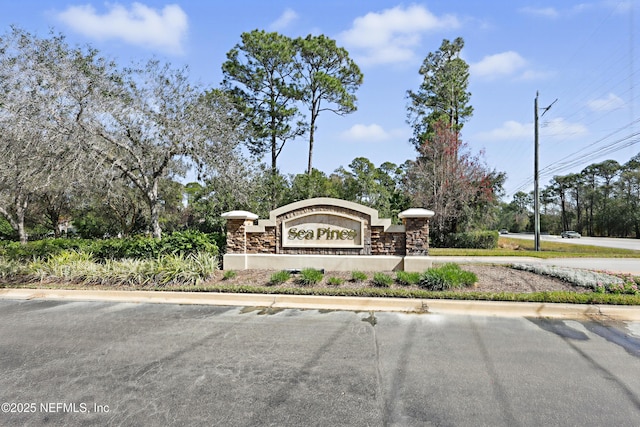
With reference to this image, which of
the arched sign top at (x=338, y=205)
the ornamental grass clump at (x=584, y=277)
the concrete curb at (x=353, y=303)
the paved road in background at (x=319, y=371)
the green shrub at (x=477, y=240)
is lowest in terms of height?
the paved road in background at (x=319, y=371)

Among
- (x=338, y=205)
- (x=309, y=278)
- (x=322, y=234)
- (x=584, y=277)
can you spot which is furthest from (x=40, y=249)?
(x=584, y=277)

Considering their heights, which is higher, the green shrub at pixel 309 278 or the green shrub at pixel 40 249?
the green shrub at pixel 40 249

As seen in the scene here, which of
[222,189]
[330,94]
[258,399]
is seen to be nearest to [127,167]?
[222,189]

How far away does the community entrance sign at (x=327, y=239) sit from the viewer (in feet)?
31.9

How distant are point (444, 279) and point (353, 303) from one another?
215 cm

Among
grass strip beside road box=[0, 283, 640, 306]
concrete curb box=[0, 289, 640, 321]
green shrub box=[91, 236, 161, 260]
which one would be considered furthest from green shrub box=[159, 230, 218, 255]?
concrete curb box=[0, 289, 640, 321]

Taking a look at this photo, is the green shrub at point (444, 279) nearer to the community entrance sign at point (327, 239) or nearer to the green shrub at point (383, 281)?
the green shrub at point (383, 281)

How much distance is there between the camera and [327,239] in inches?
406

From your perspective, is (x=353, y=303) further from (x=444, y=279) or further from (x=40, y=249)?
(x=40, y=249)

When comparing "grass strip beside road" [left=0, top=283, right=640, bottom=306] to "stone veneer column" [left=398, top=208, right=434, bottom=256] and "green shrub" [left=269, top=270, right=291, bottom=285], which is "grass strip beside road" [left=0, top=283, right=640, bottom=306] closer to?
"green shrub" [left=269, top=270, right=291, bottom=285]

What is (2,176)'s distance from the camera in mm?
9797

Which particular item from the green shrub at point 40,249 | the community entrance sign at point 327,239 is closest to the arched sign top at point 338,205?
the community entrance sign at point 327,239

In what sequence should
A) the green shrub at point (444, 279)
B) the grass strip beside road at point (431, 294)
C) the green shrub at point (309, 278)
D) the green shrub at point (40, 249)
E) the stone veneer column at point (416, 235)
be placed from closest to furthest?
the grass strip beside road at point (431, 294) < the green shrub at point (444, 279) < the green shrub at point (309, 278) < the stone veneer column at point (416, 235) < the green shrub at point (40, 249)

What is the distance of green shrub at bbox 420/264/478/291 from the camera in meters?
7.56
